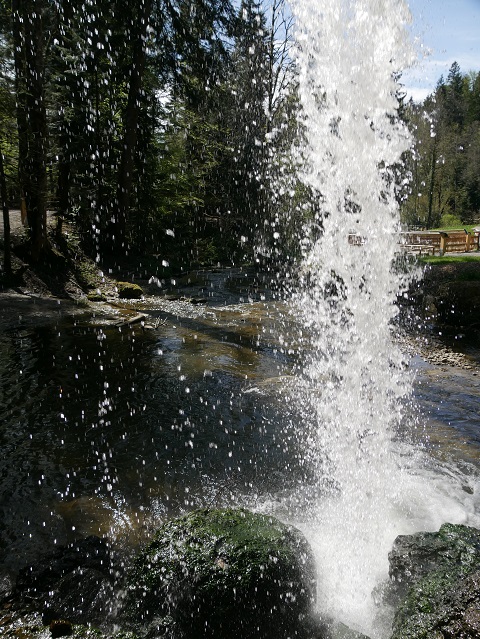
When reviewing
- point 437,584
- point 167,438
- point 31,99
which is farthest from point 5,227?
point 437,584

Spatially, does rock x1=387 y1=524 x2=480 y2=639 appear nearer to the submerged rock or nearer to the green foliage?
the submerged rock

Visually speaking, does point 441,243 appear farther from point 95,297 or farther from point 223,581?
point 223,581

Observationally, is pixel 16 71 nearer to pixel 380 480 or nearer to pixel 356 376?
pixel 356 376

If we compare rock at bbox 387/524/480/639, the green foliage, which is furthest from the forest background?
the green foliage

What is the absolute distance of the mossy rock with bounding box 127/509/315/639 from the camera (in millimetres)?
2908

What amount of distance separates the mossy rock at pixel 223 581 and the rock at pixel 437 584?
706mm

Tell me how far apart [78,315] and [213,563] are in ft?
31.0

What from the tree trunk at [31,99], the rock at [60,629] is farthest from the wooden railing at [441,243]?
the rock at [60,629]

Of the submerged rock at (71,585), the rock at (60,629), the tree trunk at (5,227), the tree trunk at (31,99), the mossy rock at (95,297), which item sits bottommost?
the submerged rock at (71,585)

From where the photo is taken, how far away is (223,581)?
2.96 meters

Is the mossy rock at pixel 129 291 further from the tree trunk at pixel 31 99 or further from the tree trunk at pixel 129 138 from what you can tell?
the tree trunk at pixel 129 138

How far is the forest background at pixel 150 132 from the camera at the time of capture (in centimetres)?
1302

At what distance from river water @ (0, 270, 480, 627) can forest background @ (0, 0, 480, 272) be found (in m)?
6.72

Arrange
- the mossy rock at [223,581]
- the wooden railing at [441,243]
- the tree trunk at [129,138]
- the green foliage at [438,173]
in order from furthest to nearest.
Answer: the green foliage at [438,173] → the wooden railing at [441,243] → the tree trunk at [129,138] → the mossy rock at [223,581]
